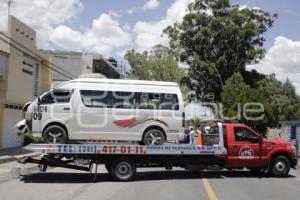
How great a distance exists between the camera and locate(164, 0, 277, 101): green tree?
51.4 metres

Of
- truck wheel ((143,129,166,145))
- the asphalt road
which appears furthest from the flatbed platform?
the asphalt road

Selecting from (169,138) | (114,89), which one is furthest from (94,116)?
(169,138)

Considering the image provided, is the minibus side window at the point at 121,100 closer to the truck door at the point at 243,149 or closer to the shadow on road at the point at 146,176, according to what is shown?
the shadow on road at the point at 146,176

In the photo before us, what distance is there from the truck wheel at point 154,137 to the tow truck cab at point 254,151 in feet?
8.08

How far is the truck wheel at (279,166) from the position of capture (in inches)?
783

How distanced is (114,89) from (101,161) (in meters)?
2.43

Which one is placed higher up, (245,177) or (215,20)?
(215,20)

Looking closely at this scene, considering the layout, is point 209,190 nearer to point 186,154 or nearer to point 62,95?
point 186,154

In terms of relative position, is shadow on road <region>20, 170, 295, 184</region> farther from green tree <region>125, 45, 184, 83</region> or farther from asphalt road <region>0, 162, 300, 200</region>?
green tree <region>125, 45, 184, 83</region>

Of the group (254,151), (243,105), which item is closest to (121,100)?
(254,151)

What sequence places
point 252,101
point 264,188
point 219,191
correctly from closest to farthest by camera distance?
point 219,191 < point 264,188 < point 252,101

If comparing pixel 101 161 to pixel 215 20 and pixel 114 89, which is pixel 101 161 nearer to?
pixel 114 89

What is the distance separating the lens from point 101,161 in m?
18.1

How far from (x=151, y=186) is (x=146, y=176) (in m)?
3.15
